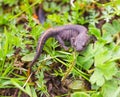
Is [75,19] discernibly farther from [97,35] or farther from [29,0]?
[29,0]

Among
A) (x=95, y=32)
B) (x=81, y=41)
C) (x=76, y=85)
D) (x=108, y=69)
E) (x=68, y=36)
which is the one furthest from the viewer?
(x=68, y=36)

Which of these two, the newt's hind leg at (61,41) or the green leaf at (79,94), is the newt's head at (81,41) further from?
the green leaf at (79,94)

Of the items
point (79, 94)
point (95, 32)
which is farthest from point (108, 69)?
point (95, 32)

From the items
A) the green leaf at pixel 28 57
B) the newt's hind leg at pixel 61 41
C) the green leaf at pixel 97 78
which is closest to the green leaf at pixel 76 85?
the green leaf at pixel 97 78

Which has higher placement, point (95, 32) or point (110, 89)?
point (95, 32)

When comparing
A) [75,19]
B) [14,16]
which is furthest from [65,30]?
[14,16]

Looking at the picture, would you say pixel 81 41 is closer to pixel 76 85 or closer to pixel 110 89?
pixel 76 85

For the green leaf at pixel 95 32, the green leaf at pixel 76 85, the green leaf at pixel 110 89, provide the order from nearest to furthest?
the green leaf at pixel 110 89 → the green leaf at pixel 76 85 → the green leaf at pixel 95 32

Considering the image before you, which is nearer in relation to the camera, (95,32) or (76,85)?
(76,85)
